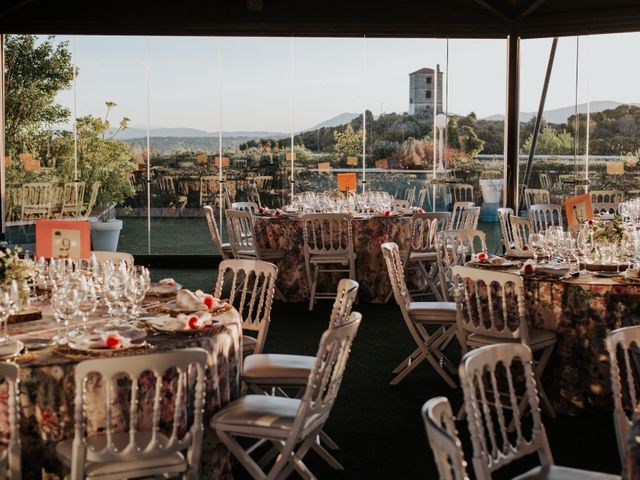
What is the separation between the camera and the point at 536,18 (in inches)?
433

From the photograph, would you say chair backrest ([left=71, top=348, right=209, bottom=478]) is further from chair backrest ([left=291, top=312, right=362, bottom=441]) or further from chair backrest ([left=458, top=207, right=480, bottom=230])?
chair backrest ([left=458, top=207, right=480, bottom=230])

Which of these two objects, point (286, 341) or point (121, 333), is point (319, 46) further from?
point (121, 333)

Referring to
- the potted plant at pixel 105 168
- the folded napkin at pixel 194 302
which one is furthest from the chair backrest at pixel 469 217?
the folded napkin at pixel 194 302

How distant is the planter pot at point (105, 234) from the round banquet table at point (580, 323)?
785cm

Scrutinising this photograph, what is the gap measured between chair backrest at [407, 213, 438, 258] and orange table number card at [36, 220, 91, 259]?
4907 mm

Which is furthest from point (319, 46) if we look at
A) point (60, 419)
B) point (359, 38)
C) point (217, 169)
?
point (60, 419)

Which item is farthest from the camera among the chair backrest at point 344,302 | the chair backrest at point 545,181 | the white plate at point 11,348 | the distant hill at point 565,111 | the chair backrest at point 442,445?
the chair backrest at point 545,181

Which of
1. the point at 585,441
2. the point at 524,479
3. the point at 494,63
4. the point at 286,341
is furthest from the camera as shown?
the point at 494,63

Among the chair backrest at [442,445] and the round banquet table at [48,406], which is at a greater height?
the chair backrest at [442,445]

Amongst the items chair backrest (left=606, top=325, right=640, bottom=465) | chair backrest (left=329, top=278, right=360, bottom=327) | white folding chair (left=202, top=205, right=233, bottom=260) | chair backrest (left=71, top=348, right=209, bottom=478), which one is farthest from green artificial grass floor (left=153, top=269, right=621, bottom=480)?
white folding chair (left=202, top=205, right=233, bottom=260)

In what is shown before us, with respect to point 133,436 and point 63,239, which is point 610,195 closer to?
point 63,239

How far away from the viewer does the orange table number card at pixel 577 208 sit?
6.00 meters

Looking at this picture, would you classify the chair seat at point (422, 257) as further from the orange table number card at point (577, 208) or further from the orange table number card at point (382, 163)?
the orange table number card at point (382, 163)

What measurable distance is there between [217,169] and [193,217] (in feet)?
2.51
